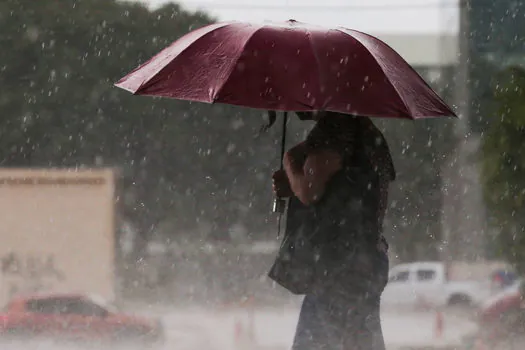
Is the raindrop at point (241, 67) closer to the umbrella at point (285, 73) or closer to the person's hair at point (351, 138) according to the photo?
the umbrella at point (285, 73)

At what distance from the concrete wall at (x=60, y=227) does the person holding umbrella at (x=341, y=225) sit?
746 cm

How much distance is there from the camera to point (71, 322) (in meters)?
8.99

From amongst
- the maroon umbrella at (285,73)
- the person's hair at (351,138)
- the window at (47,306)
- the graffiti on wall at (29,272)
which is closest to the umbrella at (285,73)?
the maroon umbrella at (285,73)

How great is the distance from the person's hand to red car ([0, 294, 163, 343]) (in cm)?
607

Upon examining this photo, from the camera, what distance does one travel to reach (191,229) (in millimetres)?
10500

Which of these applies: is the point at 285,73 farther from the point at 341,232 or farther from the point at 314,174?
the point at 341,232

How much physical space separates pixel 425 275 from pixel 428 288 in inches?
6.8

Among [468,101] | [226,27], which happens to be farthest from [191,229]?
[226,27]

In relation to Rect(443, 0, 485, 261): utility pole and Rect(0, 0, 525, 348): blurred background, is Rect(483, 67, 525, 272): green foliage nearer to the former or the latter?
Rect(443, 0, 485, 261): utility pole

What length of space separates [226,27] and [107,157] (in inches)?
308

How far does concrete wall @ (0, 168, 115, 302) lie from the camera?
33.8ft

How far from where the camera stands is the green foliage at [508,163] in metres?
6.15

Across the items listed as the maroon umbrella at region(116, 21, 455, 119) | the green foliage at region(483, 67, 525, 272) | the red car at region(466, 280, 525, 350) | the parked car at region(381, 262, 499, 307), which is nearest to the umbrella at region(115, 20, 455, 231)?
the maroon umbrella at region(116, 21, 455, 119)

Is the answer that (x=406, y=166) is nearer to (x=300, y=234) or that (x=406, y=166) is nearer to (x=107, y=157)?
(x=107, y=157)
